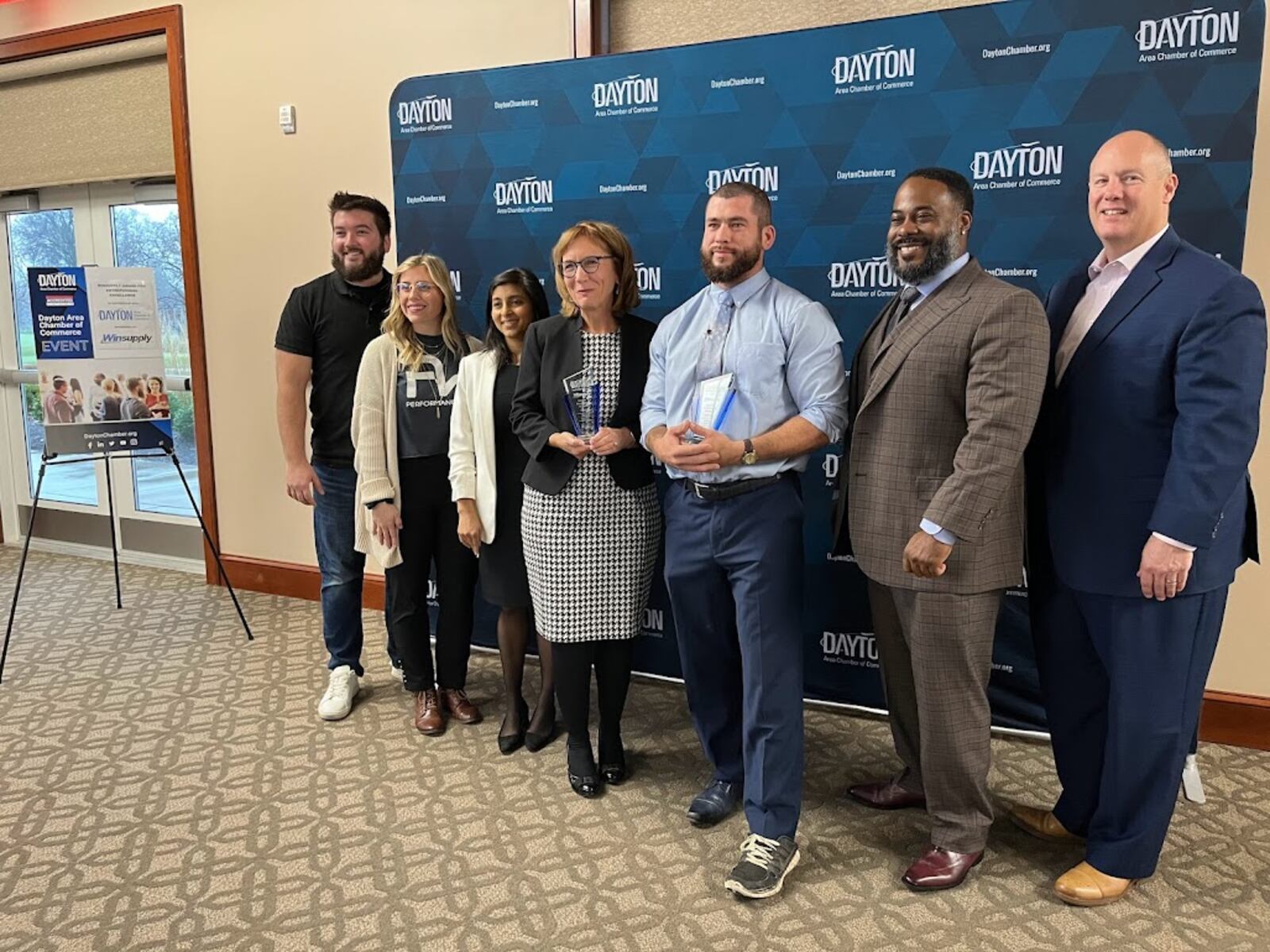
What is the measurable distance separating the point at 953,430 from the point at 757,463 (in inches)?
17.5

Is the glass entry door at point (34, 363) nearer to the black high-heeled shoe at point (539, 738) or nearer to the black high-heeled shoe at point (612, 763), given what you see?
the black high-heeled shoe at point (539, 738)

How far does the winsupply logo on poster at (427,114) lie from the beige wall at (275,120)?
0.77 ft

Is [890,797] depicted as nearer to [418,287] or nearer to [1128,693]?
[1128,693]

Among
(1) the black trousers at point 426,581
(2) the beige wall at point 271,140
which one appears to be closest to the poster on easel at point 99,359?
(2) the beige wall at point 271,140

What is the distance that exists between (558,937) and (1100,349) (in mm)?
1740

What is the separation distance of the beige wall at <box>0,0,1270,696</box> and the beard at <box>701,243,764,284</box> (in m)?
1.28

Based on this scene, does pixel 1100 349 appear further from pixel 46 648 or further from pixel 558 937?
pixel 46 648

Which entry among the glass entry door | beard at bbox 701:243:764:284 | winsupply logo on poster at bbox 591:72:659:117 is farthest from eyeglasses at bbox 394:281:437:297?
the glass entry door

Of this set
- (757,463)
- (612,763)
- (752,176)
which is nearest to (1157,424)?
(757,463)

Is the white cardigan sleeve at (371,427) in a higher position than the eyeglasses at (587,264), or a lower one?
lower

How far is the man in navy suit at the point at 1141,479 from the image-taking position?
1.91 meters

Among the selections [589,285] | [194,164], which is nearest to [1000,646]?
[589,285]

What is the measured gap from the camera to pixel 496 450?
112 inches

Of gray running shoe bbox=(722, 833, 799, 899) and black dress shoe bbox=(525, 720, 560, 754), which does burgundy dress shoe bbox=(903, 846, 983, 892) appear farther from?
black dress shoe bbox=(525, 720, 560, 754)
